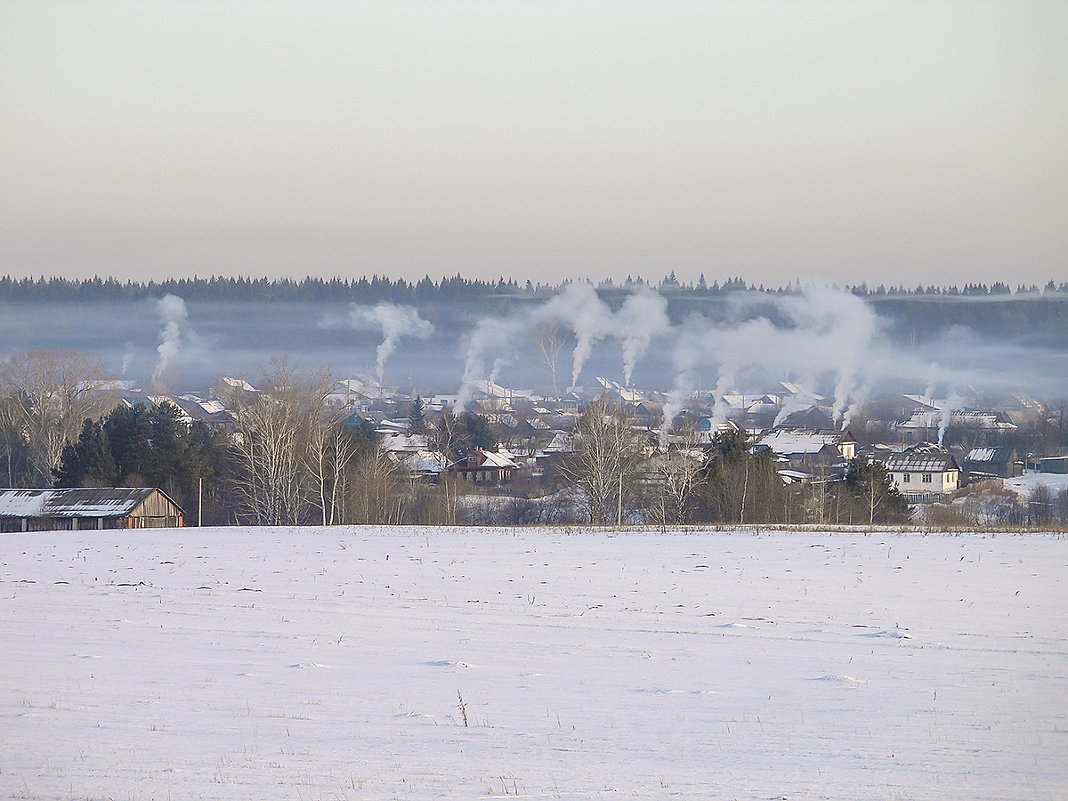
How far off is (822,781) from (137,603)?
1352 centimetres

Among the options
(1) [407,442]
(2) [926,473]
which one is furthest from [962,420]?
(1) [407,442]

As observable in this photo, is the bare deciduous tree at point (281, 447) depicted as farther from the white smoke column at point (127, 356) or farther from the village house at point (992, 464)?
the white smoke column at point (127, 356)

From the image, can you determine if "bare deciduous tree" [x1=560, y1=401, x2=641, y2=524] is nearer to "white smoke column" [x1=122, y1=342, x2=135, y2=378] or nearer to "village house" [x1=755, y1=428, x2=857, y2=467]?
"village house" [x1=755, y1=428, x2=857, y2=467]

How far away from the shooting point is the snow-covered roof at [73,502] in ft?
157

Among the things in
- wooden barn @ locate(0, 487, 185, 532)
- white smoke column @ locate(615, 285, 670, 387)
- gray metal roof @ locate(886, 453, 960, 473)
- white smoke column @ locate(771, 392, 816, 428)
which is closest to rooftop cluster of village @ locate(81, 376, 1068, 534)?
gray metal roof @ locate(886, 453, 960, 473)

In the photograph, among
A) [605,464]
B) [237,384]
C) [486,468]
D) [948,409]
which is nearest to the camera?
[605,464]

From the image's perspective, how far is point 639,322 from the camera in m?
189

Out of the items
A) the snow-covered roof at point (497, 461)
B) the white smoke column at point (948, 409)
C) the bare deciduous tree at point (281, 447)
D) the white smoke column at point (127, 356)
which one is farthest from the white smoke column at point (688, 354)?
the bare deciduous tree at point (281, 447)

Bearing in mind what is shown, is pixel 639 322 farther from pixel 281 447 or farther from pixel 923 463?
pixel 281 447

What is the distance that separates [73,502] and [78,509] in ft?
2.15

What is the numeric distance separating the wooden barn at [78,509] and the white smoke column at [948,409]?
74.3m

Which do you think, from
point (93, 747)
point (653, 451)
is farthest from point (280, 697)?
point (653, 451)

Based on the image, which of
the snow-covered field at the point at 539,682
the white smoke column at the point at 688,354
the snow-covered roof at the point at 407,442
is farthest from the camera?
the white smoke column at the point at 688,354

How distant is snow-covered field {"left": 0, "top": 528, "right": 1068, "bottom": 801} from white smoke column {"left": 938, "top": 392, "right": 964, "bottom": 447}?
88.6 m
